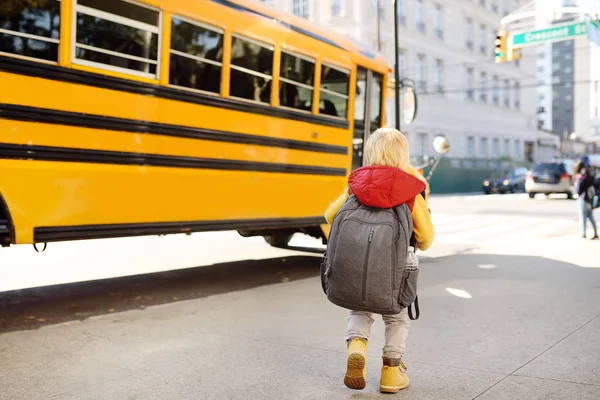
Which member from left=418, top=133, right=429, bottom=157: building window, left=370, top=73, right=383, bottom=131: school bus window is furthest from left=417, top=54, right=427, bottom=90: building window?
left=370, top=73, right=383, bottom=131: school bus window

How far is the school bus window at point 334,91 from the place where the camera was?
334 inches

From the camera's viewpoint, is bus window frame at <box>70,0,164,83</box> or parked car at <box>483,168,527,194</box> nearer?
bus window frame at <box>70,0,164,83</box>

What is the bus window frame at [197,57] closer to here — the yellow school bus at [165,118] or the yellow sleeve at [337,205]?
the yellow school bus at [165,118]

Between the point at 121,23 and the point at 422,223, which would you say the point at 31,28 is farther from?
the point at 422,223

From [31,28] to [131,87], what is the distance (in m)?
0.95

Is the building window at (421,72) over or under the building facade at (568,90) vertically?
under

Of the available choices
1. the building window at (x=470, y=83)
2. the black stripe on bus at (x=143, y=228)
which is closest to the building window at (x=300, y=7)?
the building window at (x=470, y=83)

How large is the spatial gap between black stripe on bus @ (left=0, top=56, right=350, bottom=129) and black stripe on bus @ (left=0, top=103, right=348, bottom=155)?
0.21 m

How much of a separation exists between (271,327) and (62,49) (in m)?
2.65

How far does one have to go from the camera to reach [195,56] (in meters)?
6.67

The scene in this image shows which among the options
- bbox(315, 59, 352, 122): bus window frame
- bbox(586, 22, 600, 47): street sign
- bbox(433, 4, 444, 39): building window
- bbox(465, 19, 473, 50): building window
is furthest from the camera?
bbox(465, 19, 473, 50): building window

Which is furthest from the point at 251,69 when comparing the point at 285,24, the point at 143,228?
the point at 143,228

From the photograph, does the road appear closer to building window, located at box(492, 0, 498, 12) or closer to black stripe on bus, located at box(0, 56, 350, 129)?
black stripe on bus, located at box(0, 56, 350, 129)

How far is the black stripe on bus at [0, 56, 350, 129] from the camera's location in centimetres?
530
